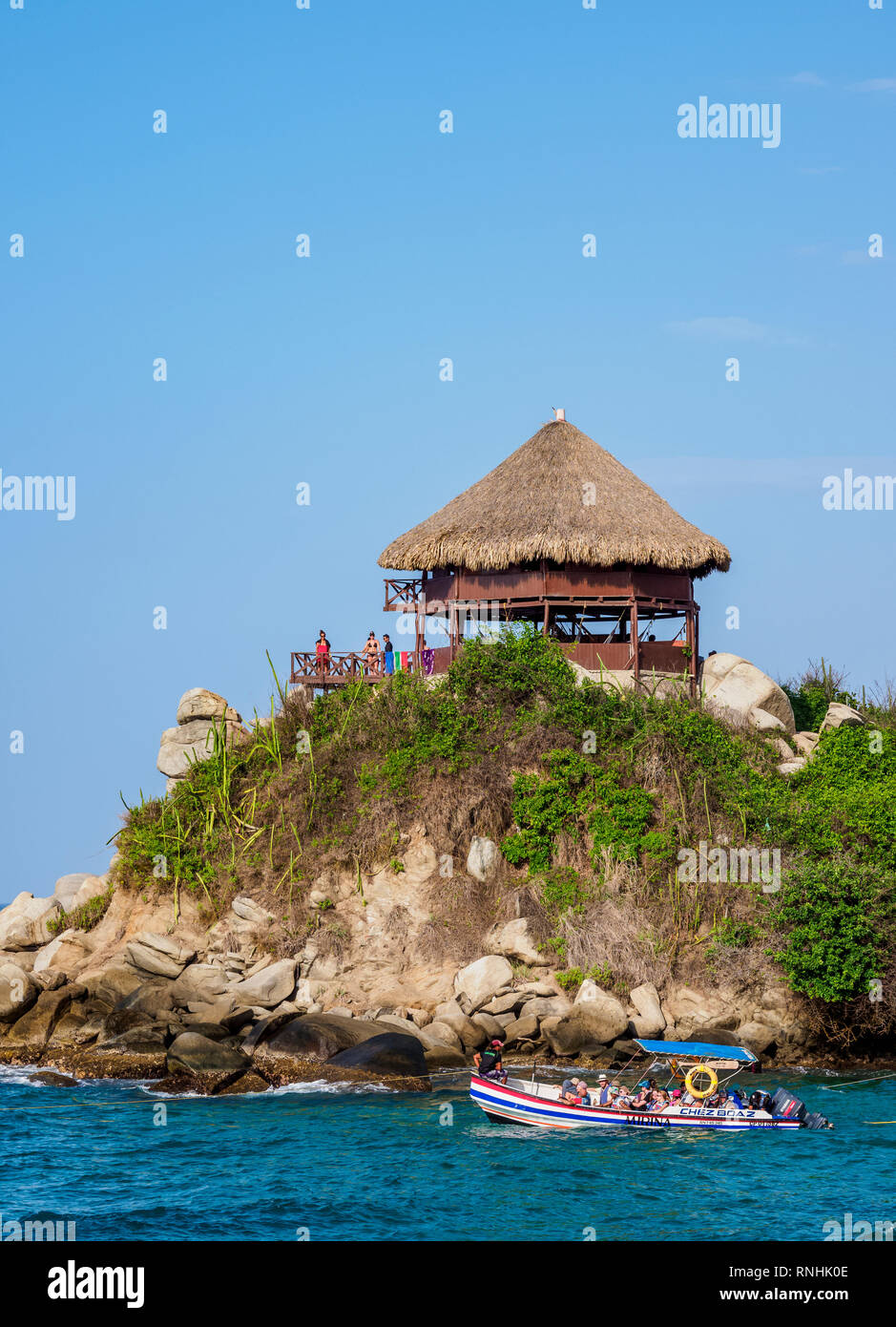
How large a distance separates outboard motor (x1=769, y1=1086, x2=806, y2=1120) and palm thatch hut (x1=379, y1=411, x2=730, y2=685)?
47.4ft

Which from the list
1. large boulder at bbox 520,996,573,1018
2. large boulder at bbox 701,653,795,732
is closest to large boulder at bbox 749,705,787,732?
large boulder at bbox 701,653,795,732

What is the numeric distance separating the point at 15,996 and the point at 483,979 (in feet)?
33.9

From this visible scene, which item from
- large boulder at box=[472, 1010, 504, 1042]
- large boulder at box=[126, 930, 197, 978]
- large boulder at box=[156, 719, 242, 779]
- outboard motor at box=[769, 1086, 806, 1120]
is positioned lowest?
outboard motor at box=[769, 1086, 806, 1120]

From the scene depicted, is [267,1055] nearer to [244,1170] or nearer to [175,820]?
[244,1170]

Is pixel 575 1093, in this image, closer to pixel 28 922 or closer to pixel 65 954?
pixel 65 954

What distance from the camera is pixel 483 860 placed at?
102 feet

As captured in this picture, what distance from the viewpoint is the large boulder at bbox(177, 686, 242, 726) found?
36.2 metres

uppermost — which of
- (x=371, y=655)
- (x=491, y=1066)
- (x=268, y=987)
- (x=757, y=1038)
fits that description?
(x=371, y=655)

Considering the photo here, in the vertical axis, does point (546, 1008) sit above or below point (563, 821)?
below

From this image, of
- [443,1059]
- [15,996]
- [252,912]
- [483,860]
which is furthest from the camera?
[252,912]

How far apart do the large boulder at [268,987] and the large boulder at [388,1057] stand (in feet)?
11.3

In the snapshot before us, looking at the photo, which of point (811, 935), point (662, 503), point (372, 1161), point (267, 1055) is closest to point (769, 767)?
point (811, 935)

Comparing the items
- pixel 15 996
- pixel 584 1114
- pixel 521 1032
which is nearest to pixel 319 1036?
pixel 521 1032

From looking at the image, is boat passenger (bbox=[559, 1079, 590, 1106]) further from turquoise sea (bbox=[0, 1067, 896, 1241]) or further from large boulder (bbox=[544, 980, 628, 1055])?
large boulder (bbox=[544, 980, 628, 1055])
